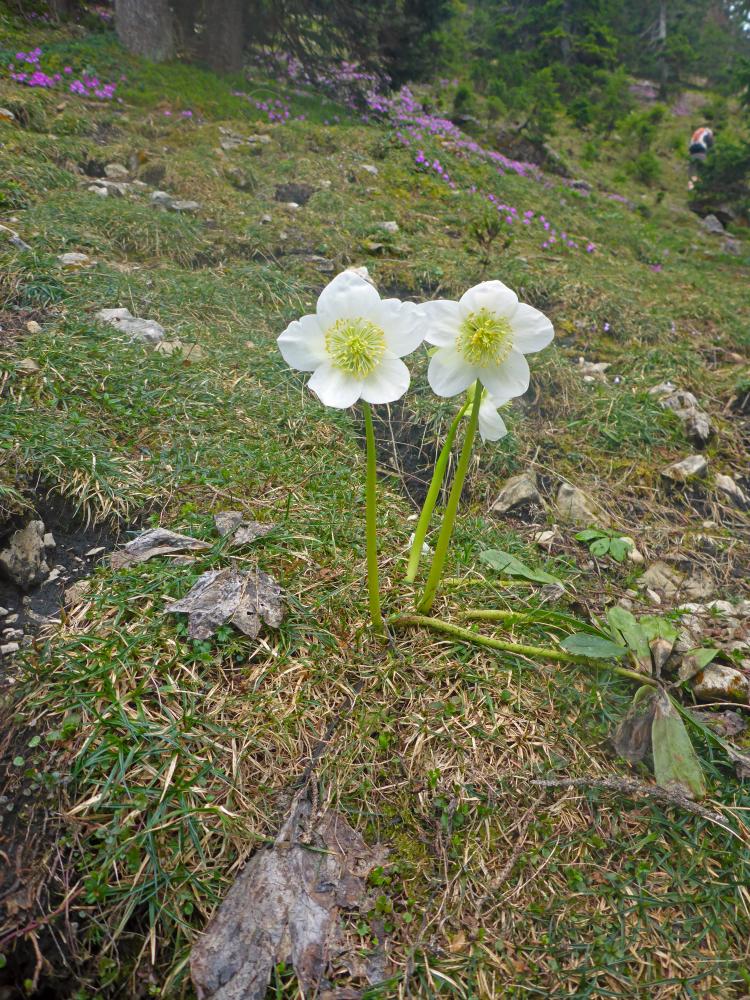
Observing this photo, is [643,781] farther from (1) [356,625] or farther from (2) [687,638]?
(1) [356,625]

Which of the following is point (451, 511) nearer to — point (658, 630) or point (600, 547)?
point (658, 630)

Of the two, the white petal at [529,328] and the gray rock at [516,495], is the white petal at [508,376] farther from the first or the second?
the gray rock at [516,495]

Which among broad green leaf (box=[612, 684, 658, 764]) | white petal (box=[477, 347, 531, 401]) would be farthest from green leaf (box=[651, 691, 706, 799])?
white petal (box=[477, 347, 531, 401])

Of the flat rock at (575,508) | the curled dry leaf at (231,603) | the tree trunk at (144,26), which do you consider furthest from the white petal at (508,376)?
the tree trunk at (144,26)

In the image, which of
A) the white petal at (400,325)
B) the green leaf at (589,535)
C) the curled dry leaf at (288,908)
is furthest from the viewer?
the green leaf at (589,535)

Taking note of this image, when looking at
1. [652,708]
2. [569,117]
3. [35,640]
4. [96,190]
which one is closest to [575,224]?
[96,190]

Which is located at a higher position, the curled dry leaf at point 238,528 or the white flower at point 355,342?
the white flower at point 355,342

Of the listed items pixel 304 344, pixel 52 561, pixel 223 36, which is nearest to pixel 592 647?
pixel 304 344
